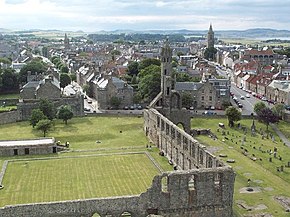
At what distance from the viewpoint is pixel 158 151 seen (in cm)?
5781

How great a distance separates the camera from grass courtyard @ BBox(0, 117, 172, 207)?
1662 inches

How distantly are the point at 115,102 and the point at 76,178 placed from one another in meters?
45.9

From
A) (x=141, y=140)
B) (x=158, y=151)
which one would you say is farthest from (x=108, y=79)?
(x=158, y=151)

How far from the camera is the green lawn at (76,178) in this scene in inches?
1633

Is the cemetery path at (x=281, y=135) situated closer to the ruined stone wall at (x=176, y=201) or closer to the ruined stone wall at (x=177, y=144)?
the ruined stone wall at (x=177, y=144)

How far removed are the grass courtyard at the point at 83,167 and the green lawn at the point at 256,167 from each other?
9495 millimetres

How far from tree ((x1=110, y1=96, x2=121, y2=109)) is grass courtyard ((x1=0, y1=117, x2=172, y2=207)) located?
61.1 feet

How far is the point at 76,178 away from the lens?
46.4 meters

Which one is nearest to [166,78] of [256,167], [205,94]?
[256,167]

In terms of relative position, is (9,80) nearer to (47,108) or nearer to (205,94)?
(47,108)

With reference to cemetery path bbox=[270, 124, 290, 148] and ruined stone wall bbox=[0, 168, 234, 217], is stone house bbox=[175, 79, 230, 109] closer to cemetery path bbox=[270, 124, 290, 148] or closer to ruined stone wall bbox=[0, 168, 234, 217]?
cemetery path bbox=[270, 124, 290, 148]

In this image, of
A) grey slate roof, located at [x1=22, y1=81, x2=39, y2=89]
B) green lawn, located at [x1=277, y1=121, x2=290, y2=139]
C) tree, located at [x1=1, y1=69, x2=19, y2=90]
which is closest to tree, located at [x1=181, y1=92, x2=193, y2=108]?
green lawn, located at [x1=277, y1=121, x2=290, y2=139]

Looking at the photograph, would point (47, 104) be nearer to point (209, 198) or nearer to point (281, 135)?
point (281, 135)

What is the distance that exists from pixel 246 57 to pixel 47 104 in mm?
115367
